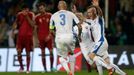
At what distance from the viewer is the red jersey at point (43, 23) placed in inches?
995

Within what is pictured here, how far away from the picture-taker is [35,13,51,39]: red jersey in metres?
25.3

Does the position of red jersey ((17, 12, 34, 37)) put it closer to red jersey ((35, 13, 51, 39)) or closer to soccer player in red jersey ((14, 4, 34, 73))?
soccer player in red jersey ((14, 4, 34, 73))

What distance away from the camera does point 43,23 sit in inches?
998

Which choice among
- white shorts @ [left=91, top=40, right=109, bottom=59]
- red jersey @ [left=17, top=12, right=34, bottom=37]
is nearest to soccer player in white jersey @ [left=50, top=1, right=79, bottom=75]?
white shorts @ [left=91, top=40, right=109, bottom=59]

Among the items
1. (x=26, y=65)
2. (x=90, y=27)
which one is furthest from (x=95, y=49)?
(x=26, y=65)

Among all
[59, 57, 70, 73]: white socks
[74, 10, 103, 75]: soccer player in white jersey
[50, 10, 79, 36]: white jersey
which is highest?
[50, 10, 79, 36]: white jersey

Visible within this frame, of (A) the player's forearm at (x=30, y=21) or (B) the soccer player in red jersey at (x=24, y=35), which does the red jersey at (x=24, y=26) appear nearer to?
(B) the soccer player in red jersey at (x=24, y=35)

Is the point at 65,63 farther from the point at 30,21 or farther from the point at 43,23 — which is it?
the point at 30,21

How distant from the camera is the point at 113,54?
1099 inches

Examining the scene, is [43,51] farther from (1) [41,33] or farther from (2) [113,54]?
(2) [113,54]

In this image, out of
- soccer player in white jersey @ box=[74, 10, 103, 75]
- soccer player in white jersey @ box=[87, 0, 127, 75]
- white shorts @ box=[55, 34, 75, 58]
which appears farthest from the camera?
soccer player in white jersey @ box=[74, 10, 103, 75]

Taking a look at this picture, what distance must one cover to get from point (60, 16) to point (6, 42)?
938 centimetres

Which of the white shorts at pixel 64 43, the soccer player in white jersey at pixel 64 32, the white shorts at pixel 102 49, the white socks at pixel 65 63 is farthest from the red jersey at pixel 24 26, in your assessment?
the white shorts at pixel 102 49

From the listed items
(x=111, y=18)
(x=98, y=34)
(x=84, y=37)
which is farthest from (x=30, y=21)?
(x=111, y=18)
